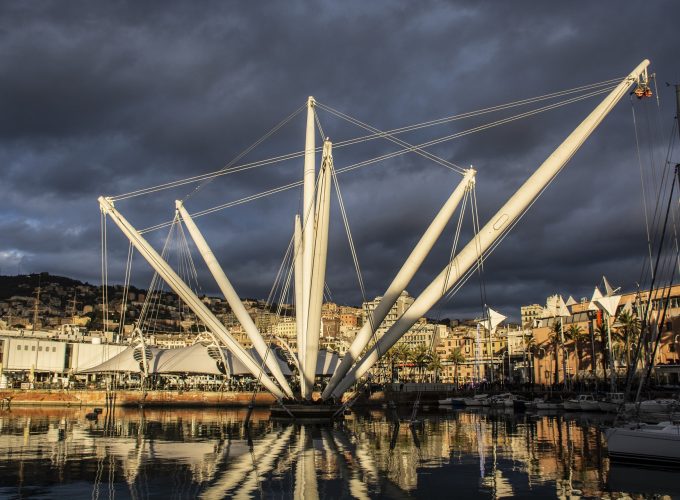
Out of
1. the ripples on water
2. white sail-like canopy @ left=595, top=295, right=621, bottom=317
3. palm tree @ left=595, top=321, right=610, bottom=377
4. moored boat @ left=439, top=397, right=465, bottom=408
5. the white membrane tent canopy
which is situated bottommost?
moored boat @ left=439, top=397, right=465, bottom=408

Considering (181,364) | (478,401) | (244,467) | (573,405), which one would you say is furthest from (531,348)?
(244,467)

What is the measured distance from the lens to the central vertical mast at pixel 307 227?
41.3m

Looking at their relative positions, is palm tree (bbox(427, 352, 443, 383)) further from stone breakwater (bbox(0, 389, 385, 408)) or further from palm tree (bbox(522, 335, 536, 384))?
stone breakwater (bbox(0, 389, 385, 408))

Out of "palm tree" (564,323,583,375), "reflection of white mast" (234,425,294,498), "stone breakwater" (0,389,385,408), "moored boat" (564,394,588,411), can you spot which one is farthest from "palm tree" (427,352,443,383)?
"reflection of white mast" (234,425,294,498)

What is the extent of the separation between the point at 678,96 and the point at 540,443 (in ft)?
55.0

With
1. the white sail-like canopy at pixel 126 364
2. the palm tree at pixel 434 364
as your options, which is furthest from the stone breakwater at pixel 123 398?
the palm tree at pixel 434 364

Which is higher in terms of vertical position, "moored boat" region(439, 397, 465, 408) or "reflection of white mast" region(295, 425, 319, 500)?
"reflection of white mast" region(295, 425, 319, 500)

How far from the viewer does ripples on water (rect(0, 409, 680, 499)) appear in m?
17.1

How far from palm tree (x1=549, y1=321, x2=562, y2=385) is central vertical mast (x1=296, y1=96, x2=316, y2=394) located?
6725 cm

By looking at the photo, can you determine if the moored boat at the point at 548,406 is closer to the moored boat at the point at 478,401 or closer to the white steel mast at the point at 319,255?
the moored boat at the point at 478,401

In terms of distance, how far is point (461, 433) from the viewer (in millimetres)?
37062

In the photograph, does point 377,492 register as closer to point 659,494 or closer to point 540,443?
point 659,494

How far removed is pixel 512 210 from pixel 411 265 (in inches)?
318

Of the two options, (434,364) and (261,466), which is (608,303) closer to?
(434,364)
